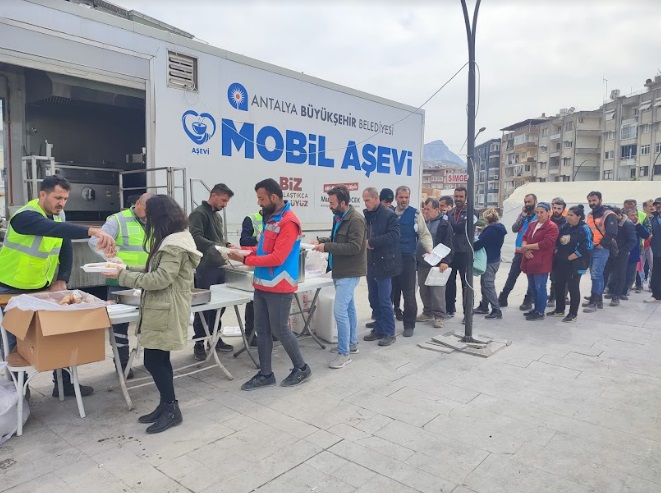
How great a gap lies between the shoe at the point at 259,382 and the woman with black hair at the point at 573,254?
14.2ft

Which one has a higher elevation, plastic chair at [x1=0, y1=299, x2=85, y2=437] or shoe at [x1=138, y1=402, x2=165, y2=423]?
plastic chair at [x1=0, y1=299, x2=85, y2=437]

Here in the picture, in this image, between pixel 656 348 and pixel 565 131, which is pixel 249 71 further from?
pixel 565 131

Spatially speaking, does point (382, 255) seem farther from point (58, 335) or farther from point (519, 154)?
point (519, 154)

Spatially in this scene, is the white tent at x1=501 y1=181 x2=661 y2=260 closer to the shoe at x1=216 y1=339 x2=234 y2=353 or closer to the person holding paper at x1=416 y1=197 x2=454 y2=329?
Answer: the person holding paper at x1=416 y1=197 x2=454 y2=329

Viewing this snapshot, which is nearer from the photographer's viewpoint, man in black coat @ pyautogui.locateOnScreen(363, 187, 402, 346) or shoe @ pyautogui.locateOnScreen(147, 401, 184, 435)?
shoe @ pyautogui.locateOnScreen(147, 401, 184, 435)

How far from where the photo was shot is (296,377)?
392 cm

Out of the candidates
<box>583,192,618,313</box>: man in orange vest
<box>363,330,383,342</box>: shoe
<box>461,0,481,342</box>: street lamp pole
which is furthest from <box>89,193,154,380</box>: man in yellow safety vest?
<box>583,192,618,313</box>: man in orange vest

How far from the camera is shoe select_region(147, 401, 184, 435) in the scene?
3.04m

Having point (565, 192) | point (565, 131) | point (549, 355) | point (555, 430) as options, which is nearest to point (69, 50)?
point (555, 430)

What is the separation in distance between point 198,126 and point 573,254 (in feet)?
16.5

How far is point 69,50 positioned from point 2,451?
3.60m

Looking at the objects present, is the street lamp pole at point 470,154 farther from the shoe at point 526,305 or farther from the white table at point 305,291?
the shoe at point 526,305

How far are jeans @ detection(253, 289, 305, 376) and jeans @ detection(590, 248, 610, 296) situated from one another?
5.41m

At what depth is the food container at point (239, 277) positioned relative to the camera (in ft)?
14.3
